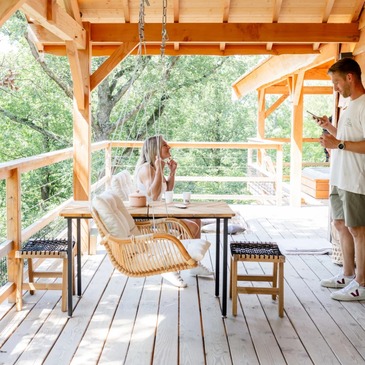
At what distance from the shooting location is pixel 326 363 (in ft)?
9.70

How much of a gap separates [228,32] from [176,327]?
9.98 ft

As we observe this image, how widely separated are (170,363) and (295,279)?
1977mm

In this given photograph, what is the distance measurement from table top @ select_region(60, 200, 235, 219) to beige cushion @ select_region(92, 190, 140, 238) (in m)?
0.14

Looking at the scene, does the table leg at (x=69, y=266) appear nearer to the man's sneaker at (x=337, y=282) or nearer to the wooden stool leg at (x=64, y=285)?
the wooden stool leg at (x=64, y=285)

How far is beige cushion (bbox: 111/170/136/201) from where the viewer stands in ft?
15.8

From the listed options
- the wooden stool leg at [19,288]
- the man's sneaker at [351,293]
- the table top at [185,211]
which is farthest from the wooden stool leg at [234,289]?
the wooden stool leg at [19,288]

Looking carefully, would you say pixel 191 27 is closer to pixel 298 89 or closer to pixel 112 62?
pixel 112 62

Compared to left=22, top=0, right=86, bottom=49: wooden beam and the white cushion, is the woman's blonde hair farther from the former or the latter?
left=22, top=0, right=86, bottom=49: wooden beam

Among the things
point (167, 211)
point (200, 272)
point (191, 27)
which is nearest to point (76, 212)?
point (167, 211)

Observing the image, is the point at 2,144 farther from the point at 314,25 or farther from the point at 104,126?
the point at 314,25

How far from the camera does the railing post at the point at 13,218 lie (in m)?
3.84

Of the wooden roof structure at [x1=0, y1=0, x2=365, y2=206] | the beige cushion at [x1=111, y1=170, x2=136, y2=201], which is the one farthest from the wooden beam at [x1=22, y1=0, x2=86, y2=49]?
the beige cushion at [x1=111, y1=170, x2=136, y2=201]

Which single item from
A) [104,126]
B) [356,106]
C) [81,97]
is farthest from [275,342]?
[104,126]

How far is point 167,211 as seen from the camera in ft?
12.4
